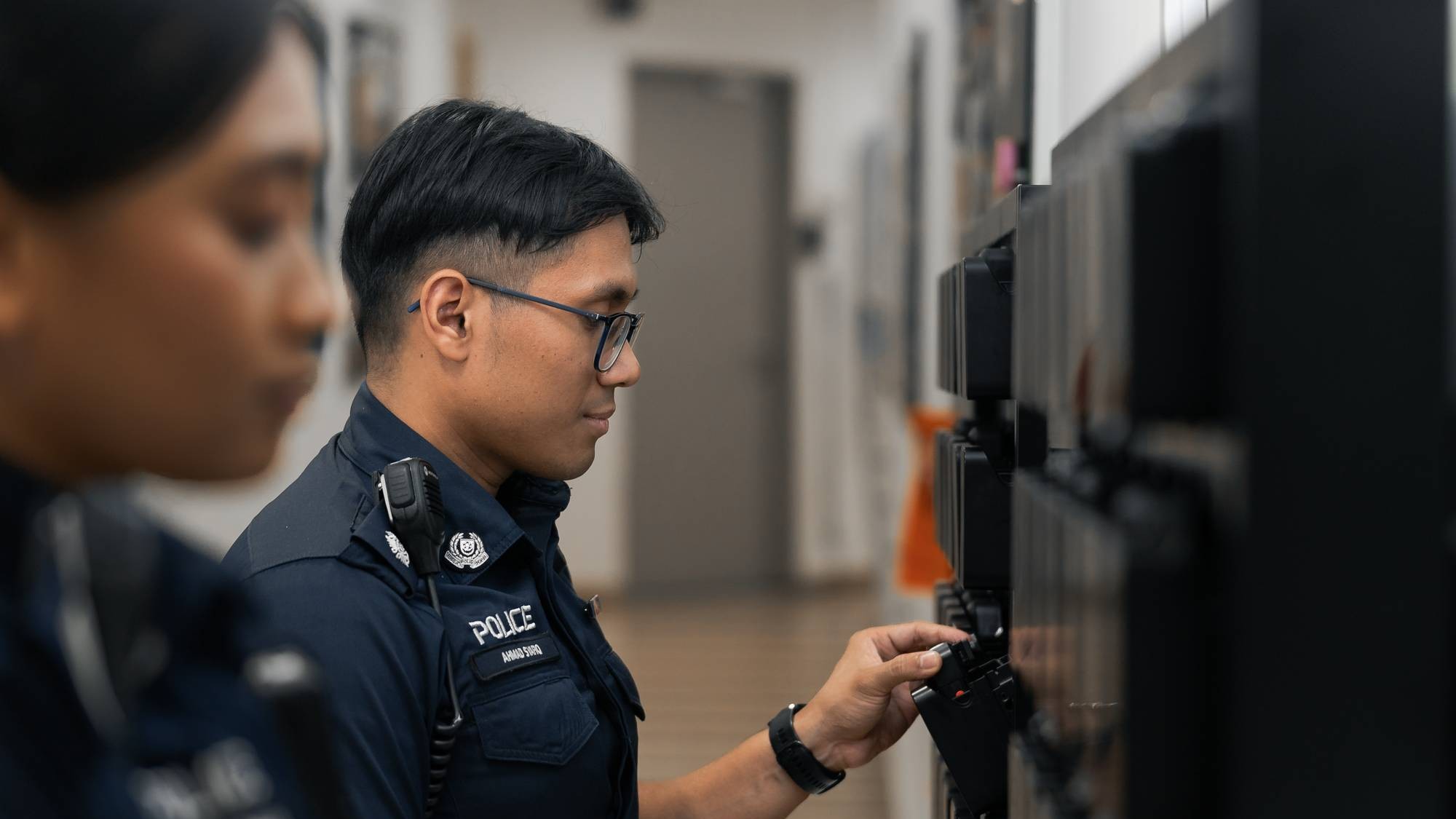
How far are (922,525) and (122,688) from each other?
244cm

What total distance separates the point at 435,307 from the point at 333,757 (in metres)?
0.78

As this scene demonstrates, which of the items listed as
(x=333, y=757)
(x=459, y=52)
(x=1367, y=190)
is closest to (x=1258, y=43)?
(x=1367, y=190)

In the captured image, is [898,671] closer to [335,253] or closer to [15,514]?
[15,514]

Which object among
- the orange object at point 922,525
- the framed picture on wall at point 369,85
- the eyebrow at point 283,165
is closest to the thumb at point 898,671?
the eyebrow at point 283,165

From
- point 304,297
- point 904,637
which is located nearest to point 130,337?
point 304,297

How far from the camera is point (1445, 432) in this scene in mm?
550

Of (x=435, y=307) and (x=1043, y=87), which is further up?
(x=1043, y=87)

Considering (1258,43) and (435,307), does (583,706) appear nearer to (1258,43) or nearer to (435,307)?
(435,307)

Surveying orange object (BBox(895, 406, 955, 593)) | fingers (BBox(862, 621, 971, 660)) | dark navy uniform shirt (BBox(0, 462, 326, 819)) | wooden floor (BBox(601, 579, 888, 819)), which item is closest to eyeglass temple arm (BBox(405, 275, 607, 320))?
→ fingers (BBox(862, 621, 971, 660))

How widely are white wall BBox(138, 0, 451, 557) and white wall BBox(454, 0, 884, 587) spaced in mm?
925

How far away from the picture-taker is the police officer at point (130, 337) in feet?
1.88

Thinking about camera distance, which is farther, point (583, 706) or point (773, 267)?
point (773, 267)

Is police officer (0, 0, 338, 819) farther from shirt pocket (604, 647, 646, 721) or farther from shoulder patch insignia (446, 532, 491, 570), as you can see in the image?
shirt pocket (604, 647, 646, 721)

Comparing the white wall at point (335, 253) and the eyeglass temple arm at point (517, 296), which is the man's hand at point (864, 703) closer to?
the eyeglass temple arm at point (517, 296)
